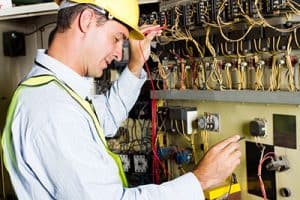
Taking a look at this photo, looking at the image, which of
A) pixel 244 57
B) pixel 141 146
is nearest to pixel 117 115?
pixel 141 146

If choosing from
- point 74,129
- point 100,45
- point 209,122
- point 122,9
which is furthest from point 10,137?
point 209,122

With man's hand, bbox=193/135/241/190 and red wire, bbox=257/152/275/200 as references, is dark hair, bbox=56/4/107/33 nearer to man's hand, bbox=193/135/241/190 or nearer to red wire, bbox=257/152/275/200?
man's hand, bbox=193/135/241/190

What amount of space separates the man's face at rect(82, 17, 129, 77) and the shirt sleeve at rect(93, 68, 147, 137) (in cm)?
36

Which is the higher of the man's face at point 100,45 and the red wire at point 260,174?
the man's face at point 100,45

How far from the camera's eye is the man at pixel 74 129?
2.81 feet

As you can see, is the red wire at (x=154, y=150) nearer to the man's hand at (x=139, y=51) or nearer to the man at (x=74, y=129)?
the man's hand at (x=139, y=51)

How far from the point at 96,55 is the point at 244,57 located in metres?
0.54

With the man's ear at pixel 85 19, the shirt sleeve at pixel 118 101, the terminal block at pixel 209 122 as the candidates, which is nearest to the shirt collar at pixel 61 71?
the man's ear at pixel 85 19

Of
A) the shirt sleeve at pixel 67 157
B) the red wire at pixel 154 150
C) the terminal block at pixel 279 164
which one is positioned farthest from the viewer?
the red wire at pixel 154 150

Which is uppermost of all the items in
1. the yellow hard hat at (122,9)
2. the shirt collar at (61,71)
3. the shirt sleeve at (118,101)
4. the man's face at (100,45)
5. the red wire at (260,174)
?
the yellow hard hat at (122,9)

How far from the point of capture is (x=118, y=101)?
4.75 ft

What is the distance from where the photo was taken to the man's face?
1000 millimetres

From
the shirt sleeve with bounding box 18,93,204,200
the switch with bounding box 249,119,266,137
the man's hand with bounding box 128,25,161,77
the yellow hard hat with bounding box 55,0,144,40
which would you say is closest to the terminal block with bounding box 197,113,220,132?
the switch with bounding box 249,119,266,137

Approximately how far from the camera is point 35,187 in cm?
91
